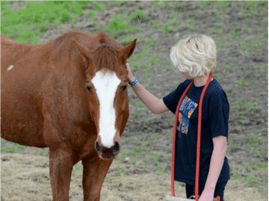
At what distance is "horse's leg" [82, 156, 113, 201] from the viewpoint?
9.12ft

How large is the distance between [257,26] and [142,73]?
3.46 m

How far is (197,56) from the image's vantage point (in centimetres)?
196

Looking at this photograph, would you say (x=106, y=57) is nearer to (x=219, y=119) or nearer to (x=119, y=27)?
(x=219, y=119)

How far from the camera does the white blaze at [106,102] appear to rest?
2.06m

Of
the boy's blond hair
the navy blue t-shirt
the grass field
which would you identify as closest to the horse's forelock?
the boy's blond hair

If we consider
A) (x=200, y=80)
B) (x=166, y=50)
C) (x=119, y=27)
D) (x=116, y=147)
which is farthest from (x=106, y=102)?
(x=119, y=27)

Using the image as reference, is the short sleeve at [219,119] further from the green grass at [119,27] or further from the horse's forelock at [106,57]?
the green grass at [119,27]

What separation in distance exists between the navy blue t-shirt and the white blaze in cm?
49

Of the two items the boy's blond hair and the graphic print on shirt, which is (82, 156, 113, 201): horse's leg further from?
the boy's blond hair

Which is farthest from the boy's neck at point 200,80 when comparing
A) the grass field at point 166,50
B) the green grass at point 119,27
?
the green grass at point 119,27

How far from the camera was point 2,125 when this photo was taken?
9.72ft

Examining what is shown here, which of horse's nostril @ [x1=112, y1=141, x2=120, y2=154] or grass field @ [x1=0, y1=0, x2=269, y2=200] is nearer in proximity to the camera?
horse's nostril @ [x1=112, y1=141, x2=120, y2=154]

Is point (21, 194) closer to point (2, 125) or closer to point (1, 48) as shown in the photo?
point (2, 125)

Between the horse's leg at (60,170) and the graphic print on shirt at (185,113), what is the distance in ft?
3.18
